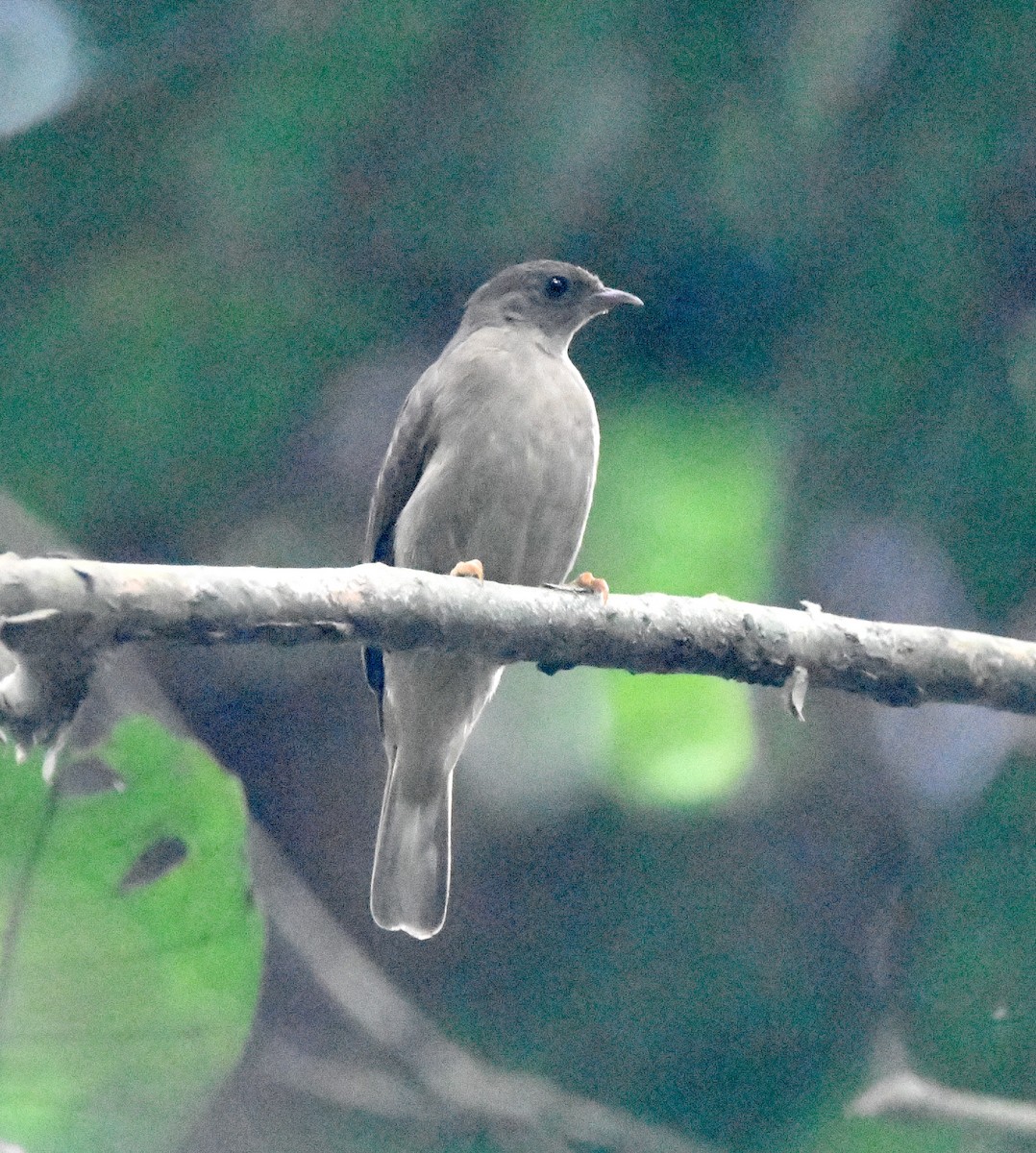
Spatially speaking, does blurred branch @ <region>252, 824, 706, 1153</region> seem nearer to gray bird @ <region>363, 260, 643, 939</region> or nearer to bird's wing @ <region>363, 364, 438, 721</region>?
gray bird @ <region>363, 260, 643, 939</region>

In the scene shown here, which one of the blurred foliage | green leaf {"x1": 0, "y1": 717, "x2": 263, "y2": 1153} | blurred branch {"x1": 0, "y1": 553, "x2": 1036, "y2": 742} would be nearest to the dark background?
the blurred foliage

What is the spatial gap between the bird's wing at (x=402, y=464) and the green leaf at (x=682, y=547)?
0.32 metres

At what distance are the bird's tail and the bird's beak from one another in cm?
92

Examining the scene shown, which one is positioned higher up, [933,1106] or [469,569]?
[469,569]

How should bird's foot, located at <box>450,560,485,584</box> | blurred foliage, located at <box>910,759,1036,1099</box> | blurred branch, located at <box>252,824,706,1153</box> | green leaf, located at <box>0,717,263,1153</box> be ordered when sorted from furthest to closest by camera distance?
bird's foot, located at <box>450,560,485,584</box> → blurred foliage, located at <box>910,759,1036,1099</box> → blurred branch, located at <box>252,824,706,1153</box> → green leaf, located at <box>0,717,263,1153</box>

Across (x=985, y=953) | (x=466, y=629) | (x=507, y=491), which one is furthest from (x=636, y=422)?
(x=985, y=953)

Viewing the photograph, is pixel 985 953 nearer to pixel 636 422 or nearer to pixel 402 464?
pixel 636 422

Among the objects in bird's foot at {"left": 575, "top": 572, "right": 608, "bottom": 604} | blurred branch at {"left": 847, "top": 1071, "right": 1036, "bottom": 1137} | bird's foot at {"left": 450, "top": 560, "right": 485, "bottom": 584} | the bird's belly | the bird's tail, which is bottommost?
blurred branch at {"left": 847, "top": 1071, "right": 1036, "bottom": 1137}

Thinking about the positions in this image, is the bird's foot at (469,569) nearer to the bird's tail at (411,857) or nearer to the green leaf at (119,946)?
the bird's tail at (411,857)

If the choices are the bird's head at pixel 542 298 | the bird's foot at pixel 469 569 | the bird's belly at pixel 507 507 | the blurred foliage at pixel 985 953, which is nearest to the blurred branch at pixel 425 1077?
the blurred foliage at pixel 985 953

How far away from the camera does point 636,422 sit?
2.39 m

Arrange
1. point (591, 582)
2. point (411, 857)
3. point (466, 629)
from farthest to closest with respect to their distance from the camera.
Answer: point (591, 582) < point (411, 857) < point (466, 629)

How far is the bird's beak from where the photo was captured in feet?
8.11

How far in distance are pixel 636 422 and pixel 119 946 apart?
4.00 feet
